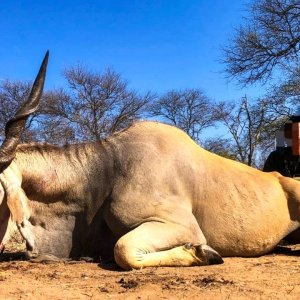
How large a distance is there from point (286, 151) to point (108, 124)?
15098mm

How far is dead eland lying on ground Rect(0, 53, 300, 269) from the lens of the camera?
13.3 ft

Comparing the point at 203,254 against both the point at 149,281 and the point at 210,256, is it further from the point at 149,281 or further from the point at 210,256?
the point at 149,281

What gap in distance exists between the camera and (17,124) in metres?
4.16

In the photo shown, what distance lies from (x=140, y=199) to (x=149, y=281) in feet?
3.25

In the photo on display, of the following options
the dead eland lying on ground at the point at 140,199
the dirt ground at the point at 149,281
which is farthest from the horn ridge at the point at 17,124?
the dirt ground at the point at 149,281

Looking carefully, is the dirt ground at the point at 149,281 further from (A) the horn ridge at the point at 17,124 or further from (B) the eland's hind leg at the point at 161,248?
(A) the horn ridge at the point at 17,124

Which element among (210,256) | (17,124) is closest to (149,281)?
(210,256)

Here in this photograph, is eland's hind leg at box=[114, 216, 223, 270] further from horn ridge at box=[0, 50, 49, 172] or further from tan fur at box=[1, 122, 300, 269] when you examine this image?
horn ridge at box=[0, 50, 49, 172]

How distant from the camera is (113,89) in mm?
24688

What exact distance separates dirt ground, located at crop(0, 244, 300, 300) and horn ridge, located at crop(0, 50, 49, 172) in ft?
2.62

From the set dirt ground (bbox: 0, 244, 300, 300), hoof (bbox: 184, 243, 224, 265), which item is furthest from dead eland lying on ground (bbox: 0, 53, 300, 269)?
dirt ground (bbox: 0, 244, 300, 300)

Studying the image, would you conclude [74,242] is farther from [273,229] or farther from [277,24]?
[277,24]

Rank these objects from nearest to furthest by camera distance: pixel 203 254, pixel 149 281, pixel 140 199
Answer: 1. pixel 149 281
2. pixel 203 254
3. pixel 140 199

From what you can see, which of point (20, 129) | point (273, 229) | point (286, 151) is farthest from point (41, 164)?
point (286, 151)
